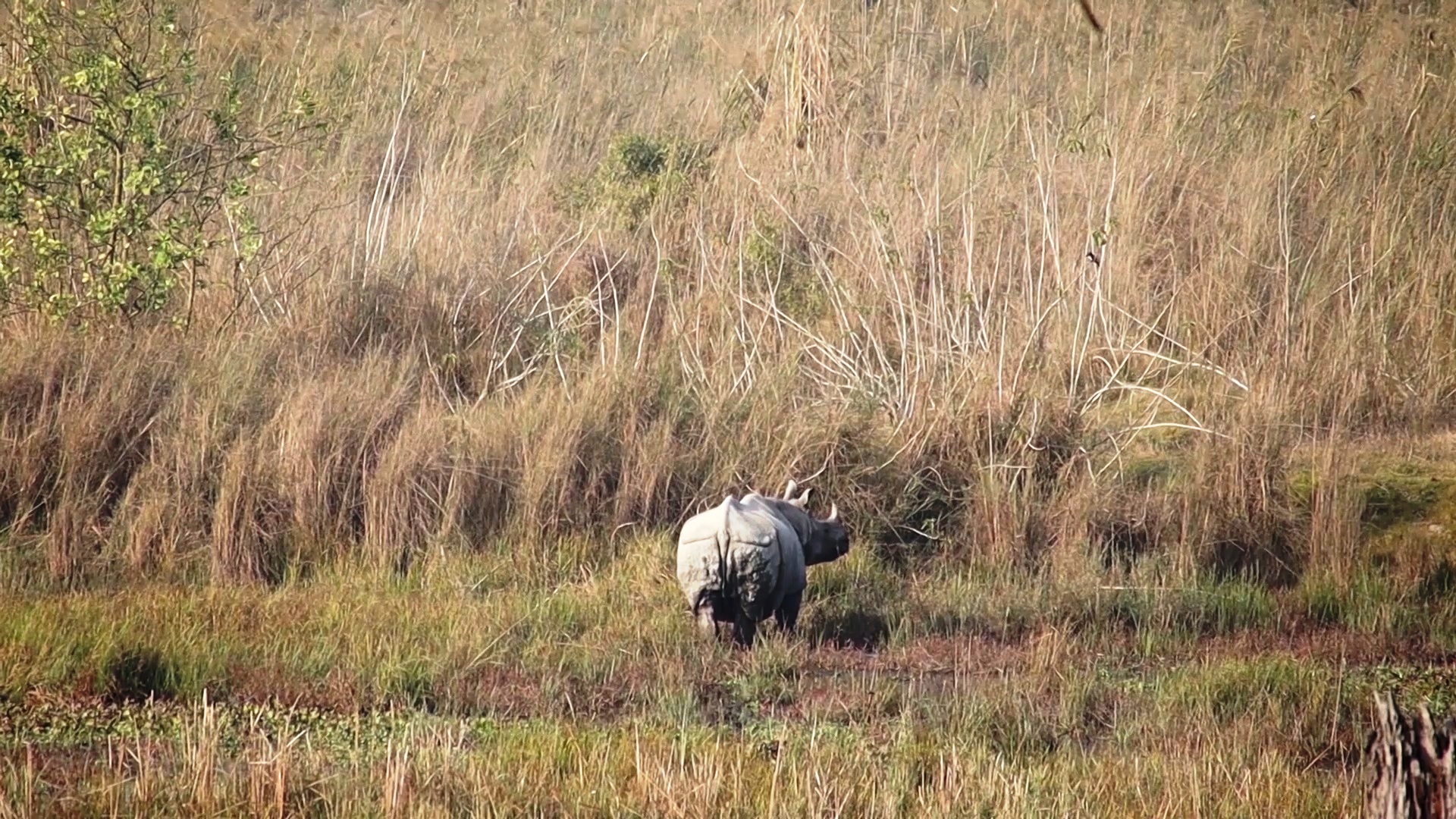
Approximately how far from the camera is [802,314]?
10984mm

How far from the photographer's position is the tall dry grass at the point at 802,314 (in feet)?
28.6

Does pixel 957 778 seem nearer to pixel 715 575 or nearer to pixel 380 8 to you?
pixel 715 575

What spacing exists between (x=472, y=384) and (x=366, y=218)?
6.63 ft

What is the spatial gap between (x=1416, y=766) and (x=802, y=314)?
748cm

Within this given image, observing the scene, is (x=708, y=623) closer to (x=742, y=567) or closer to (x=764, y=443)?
(x=742, y=567)

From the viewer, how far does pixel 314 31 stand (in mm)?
15750

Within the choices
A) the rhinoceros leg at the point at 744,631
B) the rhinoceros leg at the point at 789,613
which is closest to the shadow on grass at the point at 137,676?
the rhinoceros leg at the point at 744,631

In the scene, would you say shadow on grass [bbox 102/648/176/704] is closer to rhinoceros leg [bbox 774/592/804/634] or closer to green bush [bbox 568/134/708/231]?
rhinoceros leg [bbox 774/592/804/634]

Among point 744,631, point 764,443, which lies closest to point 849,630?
point 744,631

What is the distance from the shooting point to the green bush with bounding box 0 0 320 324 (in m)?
9.24

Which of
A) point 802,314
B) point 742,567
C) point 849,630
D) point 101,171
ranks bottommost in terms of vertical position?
point 849,630

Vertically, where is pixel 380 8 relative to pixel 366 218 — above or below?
above

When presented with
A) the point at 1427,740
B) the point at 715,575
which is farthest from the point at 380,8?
the point at 1427,740

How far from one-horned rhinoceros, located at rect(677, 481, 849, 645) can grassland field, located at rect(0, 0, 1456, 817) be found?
0.17 metres
